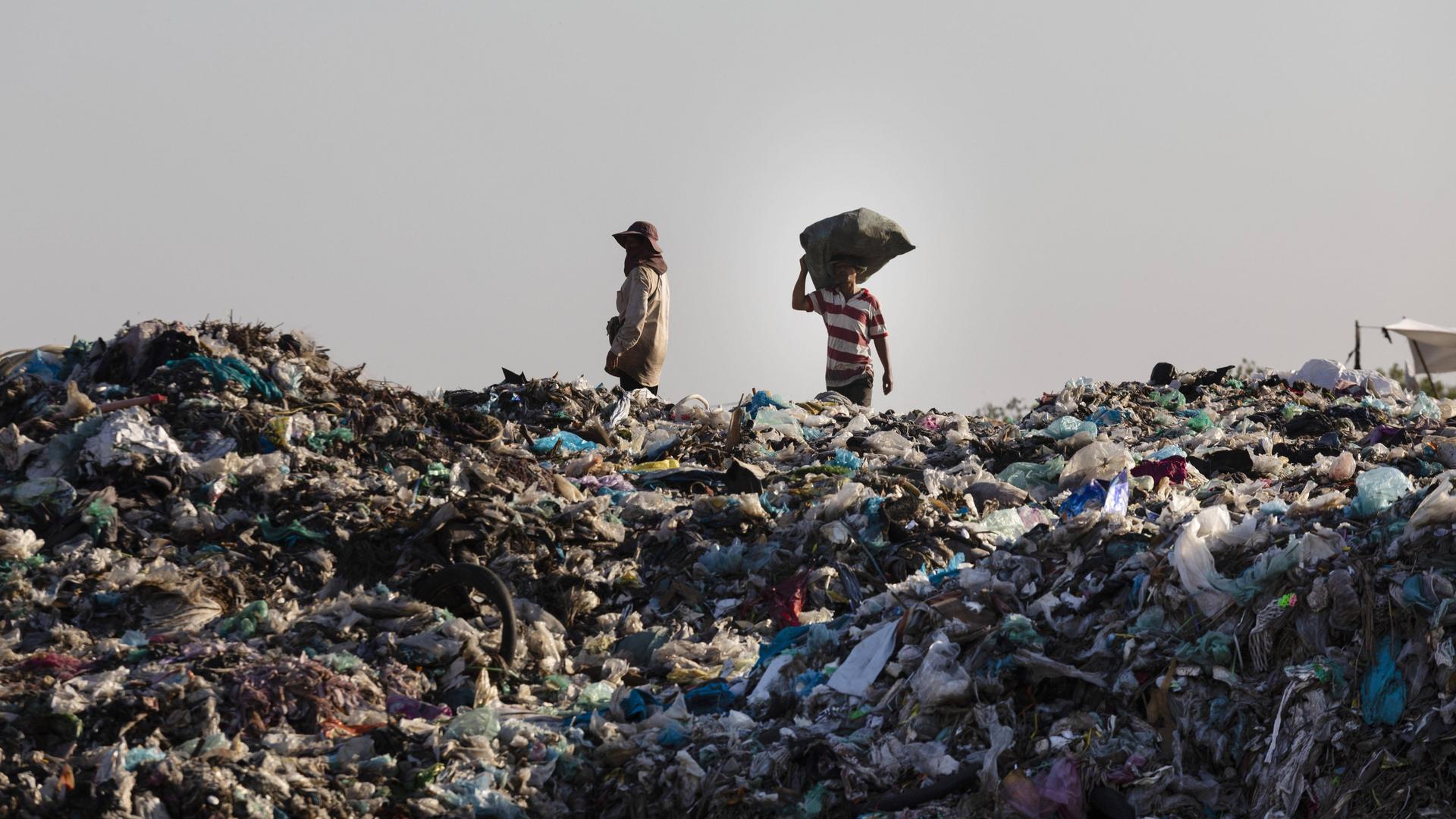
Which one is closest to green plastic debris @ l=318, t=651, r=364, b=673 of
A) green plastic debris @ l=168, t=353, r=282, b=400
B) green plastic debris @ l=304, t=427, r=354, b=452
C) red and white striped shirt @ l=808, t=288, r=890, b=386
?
green plastic debris @ l=304, t=427, r=354, b=452

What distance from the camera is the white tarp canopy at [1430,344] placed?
60.9 ft

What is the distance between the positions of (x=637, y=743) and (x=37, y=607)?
2846 mm

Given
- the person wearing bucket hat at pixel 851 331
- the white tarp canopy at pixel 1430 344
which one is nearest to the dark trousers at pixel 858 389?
the person wearing bucket hat at pixel 851 331

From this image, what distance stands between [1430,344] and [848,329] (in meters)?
11.6

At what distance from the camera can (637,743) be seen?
4.97 metres

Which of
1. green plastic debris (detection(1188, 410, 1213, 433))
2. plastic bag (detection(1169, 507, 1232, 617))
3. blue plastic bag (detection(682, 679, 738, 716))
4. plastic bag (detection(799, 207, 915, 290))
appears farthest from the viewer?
plastic bag (detection(799, 207, 915, 290))

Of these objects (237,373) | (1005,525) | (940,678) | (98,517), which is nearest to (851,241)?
(1005,525)

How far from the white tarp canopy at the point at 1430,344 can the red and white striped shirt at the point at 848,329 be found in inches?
418

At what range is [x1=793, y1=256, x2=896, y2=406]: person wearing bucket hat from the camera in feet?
34.9

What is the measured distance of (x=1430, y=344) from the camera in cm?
1886

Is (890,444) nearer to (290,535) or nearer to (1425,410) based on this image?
(290,535)

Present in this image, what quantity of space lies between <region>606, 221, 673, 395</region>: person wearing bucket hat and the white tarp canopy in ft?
39.1

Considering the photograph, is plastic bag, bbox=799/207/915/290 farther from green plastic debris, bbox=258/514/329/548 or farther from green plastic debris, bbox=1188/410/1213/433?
green plastic debris, bbox=258/514/329/548

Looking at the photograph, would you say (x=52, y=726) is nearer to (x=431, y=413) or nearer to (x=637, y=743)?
(x=637, y=743)
